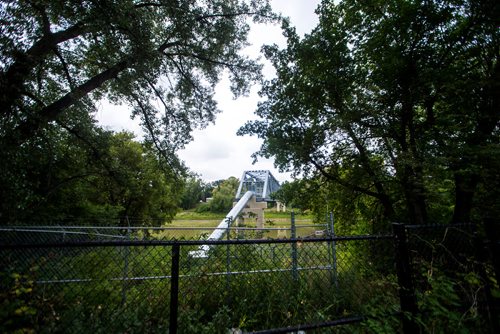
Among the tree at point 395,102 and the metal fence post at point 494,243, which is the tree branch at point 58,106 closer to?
the tree at point 395,102

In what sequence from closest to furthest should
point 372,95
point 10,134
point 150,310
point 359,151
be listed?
point 150,310, point 10,134, point 372,95, point 359,151

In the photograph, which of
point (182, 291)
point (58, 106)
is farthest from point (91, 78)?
point (182, 291)

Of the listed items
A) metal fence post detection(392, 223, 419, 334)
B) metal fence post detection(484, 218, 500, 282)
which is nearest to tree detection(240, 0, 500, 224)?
metal fence post detection(484, 218, 500, 282)

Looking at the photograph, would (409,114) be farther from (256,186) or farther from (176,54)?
(256,186)

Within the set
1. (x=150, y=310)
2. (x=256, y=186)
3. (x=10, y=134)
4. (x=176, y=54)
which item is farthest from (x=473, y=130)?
(x=256, y=186)

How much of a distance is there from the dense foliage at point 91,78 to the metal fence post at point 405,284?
6.03 metres

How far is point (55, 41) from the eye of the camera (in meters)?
5.63

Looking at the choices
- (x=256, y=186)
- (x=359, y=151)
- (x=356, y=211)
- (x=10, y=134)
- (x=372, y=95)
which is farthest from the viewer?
(x=256, y=186)

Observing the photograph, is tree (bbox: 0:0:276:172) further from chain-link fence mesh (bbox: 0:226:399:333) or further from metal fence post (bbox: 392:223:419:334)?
metal fence post (bbox: 392:223:419:334)

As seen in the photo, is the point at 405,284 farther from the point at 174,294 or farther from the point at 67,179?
the point at 67,179

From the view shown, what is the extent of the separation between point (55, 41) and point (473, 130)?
939 cm

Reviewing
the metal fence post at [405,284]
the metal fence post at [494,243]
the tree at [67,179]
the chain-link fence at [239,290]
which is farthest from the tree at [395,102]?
the tree at [67,179]

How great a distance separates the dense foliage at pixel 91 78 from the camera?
191 inches

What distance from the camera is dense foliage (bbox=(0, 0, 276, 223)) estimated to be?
15.9ft
